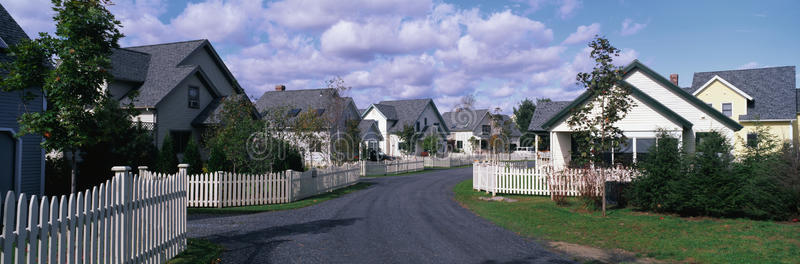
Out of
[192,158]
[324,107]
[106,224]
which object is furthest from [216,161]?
[324,107]

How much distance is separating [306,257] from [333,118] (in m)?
25.2

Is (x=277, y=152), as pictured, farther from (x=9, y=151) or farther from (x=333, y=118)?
(x=333, y=118)

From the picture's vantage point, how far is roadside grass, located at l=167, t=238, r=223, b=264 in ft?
24.9

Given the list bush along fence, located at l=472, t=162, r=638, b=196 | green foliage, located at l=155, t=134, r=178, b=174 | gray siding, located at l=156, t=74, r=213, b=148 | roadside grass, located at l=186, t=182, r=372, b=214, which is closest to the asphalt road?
roadside grass, located at l=186, t=182, r=372, b=214

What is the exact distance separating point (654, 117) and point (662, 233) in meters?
11.2

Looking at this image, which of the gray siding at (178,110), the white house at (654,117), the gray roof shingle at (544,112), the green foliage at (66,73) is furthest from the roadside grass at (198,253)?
the gray roof shingle at (544,112)

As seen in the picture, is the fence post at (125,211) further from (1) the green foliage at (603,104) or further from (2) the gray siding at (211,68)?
(2) the gray siding at (211,68)

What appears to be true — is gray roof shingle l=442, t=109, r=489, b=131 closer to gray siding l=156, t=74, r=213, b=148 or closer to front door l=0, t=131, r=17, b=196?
gray siding l=156, t=74, r=213, b=148

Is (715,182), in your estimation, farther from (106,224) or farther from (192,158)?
(192,158)

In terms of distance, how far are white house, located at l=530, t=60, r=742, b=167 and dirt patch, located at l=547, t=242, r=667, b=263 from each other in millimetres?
10236

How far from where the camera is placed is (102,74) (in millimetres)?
7820

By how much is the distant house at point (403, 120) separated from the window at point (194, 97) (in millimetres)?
27734

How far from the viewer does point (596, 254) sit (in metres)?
8.34

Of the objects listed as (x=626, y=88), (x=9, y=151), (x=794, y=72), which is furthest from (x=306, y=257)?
(x=794, y=72)
